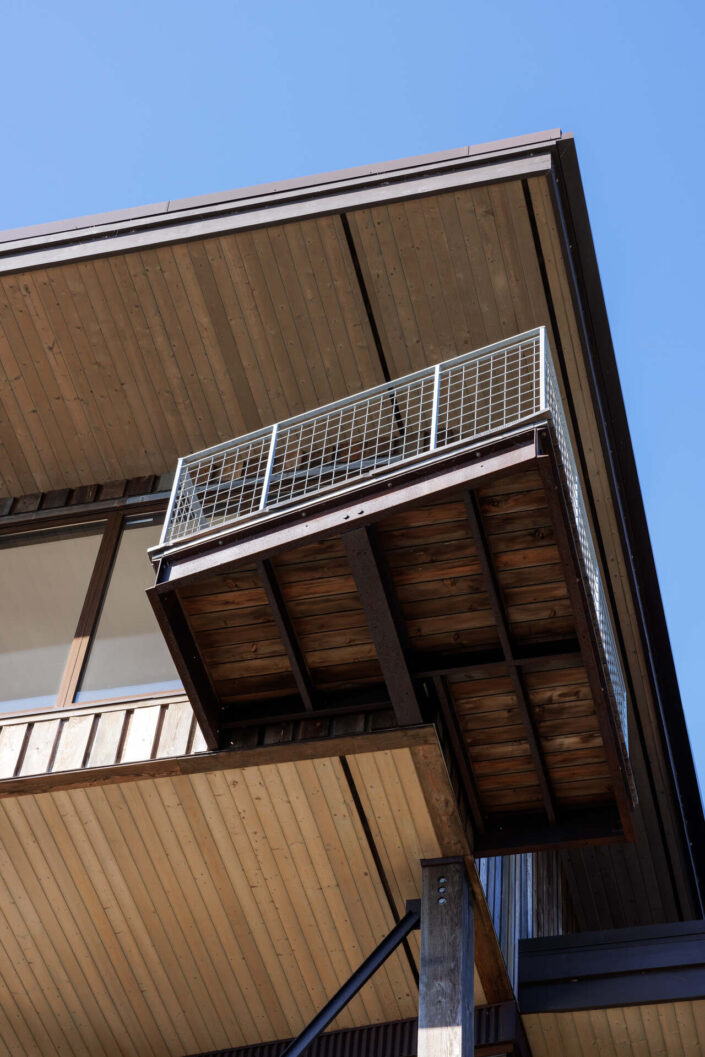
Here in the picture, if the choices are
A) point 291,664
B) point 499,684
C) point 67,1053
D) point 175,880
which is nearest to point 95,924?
point 175,880

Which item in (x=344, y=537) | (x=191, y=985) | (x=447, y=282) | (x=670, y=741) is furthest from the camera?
(x=670, y=741)

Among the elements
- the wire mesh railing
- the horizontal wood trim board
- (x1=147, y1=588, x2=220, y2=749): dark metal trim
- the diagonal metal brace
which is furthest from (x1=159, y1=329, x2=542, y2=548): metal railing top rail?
the diagonal metal brace

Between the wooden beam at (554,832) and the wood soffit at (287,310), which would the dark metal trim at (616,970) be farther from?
the wood soffit at (287,310)

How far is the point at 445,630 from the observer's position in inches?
278

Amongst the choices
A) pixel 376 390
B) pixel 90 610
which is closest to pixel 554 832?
pixel 376 390

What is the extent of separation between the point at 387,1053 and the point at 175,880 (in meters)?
2.09

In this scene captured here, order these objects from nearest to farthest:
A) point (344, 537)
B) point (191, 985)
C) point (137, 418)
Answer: point (344, 537) → point (191, 985) → point (137, 418)

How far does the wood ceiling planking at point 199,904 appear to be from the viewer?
760cm

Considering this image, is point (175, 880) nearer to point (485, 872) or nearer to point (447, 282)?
point (485, 872)

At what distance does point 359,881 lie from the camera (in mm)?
7758

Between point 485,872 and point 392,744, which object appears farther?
point 485,872

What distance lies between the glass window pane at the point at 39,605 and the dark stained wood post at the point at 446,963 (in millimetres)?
3294

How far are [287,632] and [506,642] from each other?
142 cm

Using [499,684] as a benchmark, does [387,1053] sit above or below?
below
